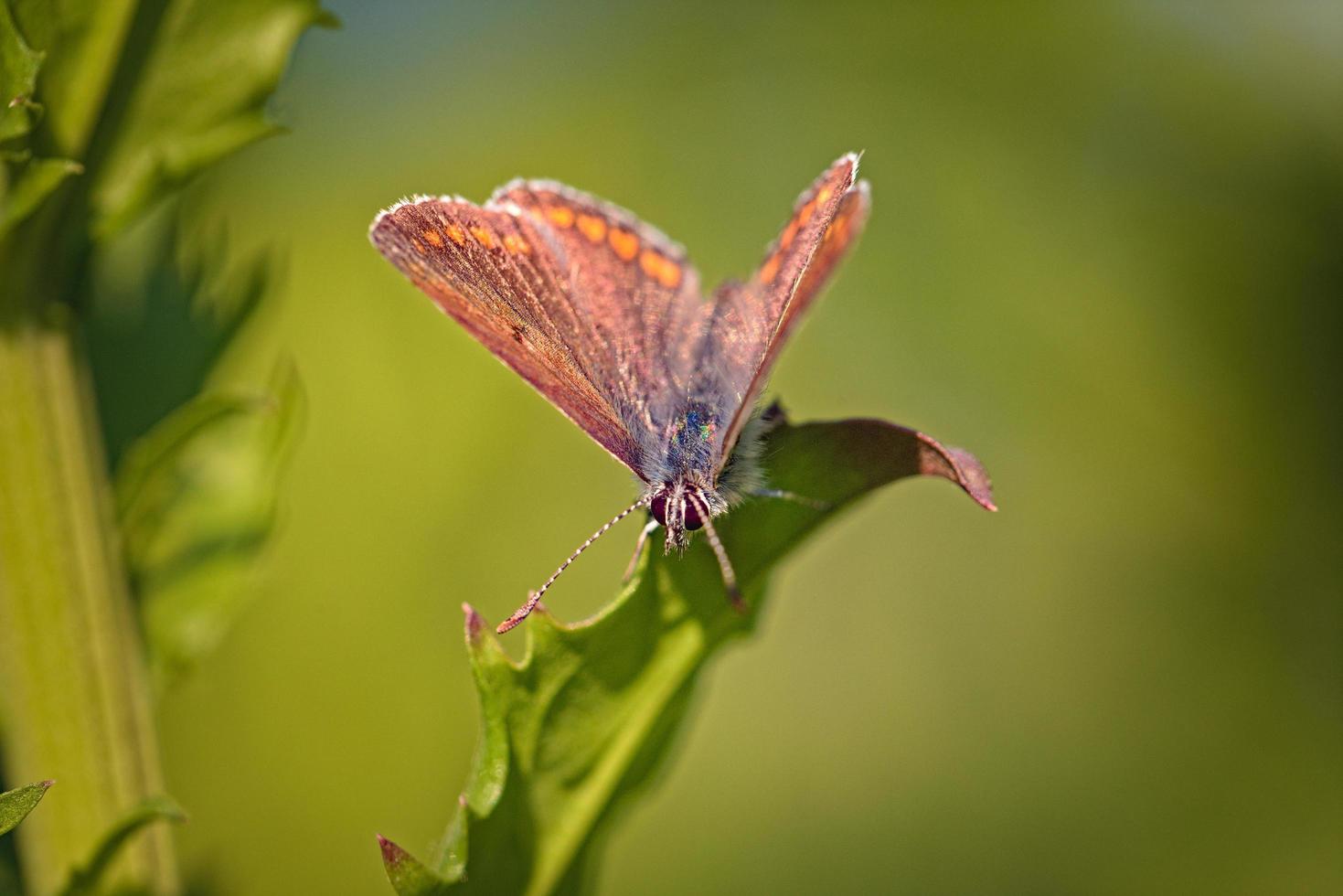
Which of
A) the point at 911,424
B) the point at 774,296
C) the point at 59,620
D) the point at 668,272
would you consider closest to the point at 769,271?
the point at 774,296

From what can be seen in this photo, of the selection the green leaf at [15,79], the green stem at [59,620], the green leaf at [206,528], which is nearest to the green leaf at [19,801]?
the green stem at [59,620]

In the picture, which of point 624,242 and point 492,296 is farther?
point 624,242

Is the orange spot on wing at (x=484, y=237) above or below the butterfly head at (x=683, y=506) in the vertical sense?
above

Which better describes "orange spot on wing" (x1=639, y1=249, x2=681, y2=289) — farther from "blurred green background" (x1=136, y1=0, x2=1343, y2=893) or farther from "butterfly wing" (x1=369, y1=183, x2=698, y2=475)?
"blurred green background" (x1=136, y1=0, x2=1343, y2=893)

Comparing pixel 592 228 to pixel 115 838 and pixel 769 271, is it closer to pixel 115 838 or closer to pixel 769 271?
pixel 769 271

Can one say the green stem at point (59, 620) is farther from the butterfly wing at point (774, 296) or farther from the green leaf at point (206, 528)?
the butterfly wing at point (774, 296)

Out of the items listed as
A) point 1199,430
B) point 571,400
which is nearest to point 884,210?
point 1199,430

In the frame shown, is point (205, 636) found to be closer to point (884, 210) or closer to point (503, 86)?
point (503, 86)
